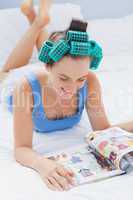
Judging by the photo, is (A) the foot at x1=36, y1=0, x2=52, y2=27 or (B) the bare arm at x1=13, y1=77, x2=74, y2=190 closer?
(B) the bare arm at x1=13, y1=77, x2=74, y2=190

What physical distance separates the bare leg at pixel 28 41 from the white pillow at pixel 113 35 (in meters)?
0.59

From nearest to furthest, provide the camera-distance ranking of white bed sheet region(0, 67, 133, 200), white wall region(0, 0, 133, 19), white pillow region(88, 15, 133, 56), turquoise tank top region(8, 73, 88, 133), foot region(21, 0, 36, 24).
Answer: white bed sheet region(0, 67, 133, 200) → turquoise tank top region(8, 73, 88, 133) → foot region(21, 0, 36, 24) → white pillow region(88, 15, 133, 56) → white wall region(0, 0, 133, 19)

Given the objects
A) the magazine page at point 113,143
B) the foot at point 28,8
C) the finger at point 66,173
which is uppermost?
the foot at point 28,8

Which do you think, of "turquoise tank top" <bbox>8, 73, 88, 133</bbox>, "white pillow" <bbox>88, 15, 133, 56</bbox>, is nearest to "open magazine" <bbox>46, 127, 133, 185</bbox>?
"turquoise tank top" <bbox>8, 73, 88, 133</bbox>

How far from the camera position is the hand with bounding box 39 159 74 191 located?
939 millimetres

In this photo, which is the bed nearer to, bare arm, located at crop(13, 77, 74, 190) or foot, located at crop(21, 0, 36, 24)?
bare arm, located at crop(13, 77, 74, 190)

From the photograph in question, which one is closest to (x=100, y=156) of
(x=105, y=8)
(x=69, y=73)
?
(x=69, y=73)

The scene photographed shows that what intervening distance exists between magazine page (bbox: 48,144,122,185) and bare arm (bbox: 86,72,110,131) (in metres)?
0.15

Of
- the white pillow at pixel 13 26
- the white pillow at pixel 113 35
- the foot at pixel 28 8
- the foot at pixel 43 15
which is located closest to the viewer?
the foot at pixel 43 15

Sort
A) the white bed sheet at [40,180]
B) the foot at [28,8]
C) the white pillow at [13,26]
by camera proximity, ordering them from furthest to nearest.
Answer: the white pillow at [13,26] → the foot at [28,8] → the white bed sheet at [40,180]

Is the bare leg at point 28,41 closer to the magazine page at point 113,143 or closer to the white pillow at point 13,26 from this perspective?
the white pillow at point 13,26

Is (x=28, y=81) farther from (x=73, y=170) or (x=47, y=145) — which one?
(x=73, y=170)

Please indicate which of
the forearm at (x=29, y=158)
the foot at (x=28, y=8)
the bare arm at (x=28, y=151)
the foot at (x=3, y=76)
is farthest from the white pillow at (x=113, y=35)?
the forearm at (x=29, y=158)

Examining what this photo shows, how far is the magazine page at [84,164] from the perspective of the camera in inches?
38.7
